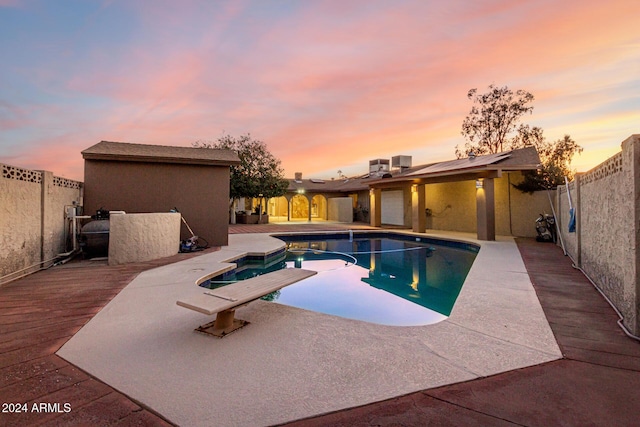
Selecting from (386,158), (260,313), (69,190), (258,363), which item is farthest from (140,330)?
(386,158)

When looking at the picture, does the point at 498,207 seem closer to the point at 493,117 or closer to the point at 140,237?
the point at 493,117

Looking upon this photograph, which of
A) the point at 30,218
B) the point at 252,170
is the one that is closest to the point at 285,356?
the point at 30,218

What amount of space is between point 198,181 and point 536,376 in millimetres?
9957

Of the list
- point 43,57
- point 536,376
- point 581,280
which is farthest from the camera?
point 43,57

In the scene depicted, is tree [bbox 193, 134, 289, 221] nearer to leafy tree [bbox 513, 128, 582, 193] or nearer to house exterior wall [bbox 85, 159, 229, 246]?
house exterior wall [bbox 85, 159, 229, 246]

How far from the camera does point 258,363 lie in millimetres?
2475

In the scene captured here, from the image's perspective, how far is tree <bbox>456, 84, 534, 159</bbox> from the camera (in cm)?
2142

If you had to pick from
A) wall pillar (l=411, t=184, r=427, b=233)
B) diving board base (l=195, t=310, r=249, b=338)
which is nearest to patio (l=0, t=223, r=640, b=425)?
diving board base (l=195, t=310, r=249, b=338)

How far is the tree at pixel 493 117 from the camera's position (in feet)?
70.3

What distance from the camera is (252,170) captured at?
20375 millimetres

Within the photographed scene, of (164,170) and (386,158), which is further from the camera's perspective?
(386,158)

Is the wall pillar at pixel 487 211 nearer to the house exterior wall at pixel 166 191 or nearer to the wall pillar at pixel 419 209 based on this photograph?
the wall pillar at pixel 419 209

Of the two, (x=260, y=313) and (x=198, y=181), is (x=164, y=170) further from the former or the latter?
(x=260, y=313)

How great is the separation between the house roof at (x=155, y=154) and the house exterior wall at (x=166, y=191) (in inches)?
8.7
